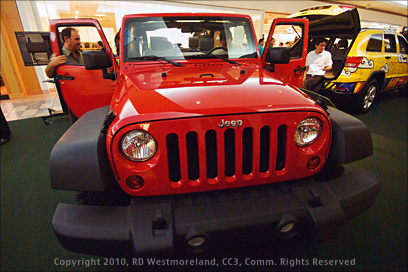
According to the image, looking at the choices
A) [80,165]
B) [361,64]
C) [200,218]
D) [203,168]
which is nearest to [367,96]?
[361,64]

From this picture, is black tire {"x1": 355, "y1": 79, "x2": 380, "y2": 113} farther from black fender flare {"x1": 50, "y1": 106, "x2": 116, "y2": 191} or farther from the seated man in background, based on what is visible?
black fender flare {"x1": 50, "y1": 106, "x2": 116, "y2": 191}

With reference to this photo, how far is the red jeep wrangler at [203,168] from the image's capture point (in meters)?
1.15

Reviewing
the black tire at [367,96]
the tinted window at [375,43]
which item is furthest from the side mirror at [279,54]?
the tinted window at [375,43]

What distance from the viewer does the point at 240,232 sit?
Answer: 47.2 inches

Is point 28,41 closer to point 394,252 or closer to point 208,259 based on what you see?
point 208,259

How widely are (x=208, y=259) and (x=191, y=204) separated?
26.5 inches

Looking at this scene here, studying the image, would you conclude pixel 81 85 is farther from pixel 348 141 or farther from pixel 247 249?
pixel 348 141

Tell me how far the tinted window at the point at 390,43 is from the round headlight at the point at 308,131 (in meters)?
5.49

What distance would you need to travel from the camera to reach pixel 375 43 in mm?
4949

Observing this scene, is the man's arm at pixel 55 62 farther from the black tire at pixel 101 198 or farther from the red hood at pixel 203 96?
the black tire at pixel 101 198

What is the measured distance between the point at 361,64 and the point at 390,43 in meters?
1.61

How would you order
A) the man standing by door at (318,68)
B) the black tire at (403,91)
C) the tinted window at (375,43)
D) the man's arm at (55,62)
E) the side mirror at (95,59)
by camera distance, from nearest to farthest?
the side mirror at (95,59) → the man's arm at (55,62) → the tinted window at (375,43) → the man standing by door at (318,68) → the black tire at (403,91)

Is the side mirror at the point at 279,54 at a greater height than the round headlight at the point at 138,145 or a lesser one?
greater

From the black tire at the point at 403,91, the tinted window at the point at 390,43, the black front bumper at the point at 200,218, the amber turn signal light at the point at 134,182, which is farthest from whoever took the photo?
the black tire at the point at 403,91
